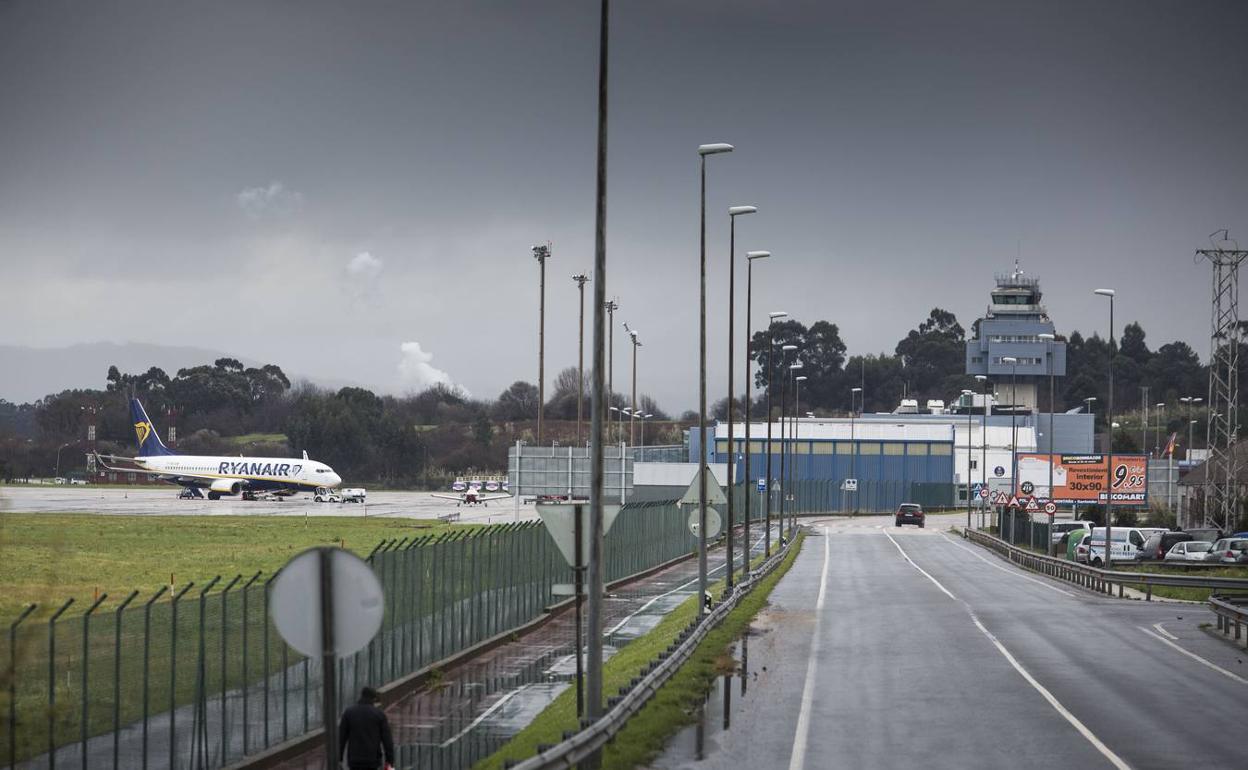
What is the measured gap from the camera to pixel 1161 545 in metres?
64.4

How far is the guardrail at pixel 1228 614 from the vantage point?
Result: 33.5m

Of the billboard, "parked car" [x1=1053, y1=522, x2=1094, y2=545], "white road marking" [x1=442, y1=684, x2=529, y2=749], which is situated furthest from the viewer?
the billboard

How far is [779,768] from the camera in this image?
1773cm

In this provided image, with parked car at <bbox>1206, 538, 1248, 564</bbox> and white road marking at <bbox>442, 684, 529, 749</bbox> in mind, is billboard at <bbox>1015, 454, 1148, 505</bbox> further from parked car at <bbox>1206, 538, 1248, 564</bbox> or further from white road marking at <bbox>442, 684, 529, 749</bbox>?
white road marking at <bbox>442, 684, 529, 749</bbox>

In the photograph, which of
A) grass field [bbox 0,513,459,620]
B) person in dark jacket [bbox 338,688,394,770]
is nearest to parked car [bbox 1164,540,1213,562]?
grass field [bbox 0,513,459,620]

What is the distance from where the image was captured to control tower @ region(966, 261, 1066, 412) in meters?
170

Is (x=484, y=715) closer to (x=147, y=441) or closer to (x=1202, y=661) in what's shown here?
(x=1202, y=661)

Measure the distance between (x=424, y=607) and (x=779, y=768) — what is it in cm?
1057

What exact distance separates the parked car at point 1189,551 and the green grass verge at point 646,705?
98.5ft

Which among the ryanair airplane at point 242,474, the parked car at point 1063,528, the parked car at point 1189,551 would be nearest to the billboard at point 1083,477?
the parked car at point 1063,528

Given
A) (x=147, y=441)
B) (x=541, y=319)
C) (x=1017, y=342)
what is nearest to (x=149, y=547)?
(x=541, y=319)

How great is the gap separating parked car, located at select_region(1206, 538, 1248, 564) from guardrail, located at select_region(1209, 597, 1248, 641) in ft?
70.9

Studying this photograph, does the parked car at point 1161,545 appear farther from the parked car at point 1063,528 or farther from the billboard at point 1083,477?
the billboard at point 1083,477

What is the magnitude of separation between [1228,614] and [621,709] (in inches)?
831
